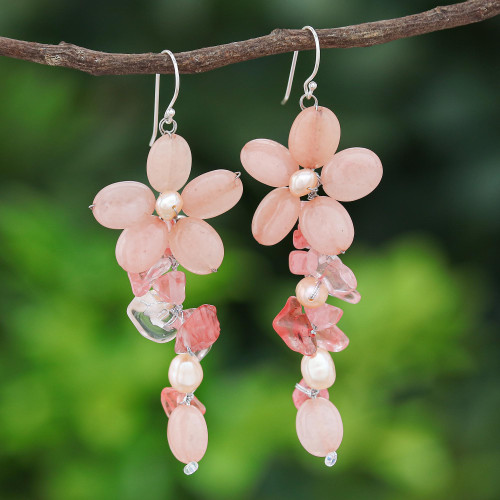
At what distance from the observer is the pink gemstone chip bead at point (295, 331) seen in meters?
1.04

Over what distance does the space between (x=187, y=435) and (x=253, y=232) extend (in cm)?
28

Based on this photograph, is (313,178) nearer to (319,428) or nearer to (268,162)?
(268,162)

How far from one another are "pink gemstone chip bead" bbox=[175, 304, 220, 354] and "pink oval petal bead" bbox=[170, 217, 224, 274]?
0.24ft

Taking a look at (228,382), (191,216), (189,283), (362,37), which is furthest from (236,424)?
(362,37)

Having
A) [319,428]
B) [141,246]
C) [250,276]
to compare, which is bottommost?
[319,428]

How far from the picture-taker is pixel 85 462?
1.73 metres

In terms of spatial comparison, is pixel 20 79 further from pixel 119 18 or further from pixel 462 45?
pixel 462 45

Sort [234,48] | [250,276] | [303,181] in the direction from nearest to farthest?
[234,48] < [303,181] < [250,276]

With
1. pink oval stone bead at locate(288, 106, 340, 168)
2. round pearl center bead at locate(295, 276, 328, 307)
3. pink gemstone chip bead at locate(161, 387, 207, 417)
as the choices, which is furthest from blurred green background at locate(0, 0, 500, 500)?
pink oval stone bead at locate(288, 106, 340, 168)

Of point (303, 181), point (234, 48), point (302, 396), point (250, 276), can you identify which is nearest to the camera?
point (234, 48)

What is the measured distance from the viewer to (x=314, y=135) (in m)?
0.96

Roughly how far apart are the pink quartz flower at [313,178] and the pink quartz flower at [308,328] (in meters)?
0.11

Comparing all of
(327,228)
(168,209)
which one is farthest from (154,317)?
(327,228)

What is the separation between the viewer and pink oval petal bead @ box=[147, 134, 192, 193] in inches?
37.1
